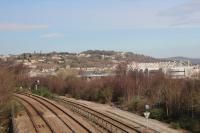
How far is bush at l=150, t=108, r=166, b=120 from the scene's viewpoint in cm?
4728

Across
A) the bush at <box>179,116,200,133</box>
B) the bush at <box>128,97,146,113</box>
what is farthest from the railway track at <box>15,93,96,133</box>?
the bush at <box>128,97,146,113</box>

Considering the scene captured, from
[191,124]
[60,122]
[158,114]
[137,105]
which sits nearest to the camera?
[191,124]

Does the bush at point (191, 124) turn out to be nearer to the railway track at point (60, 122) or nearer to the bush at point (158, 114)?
the bush at point (158, 114)

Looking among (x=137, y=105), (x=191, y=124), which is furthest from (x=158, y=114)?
(x=191, y=124)

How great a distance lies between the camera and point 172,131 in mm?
37531

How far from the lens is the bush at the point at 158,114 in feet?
155

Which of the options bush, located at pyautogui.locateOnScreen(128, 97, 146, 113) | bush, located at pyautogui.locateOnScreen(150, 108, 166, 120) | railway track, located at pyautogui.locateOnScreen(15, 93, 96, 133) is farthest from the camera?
bush, located at pyautogui.locateOnScreen(128, 97, 146, 113)

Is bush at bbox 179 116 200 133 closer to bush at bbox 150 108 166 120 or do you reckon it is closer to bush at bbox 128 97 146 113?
bush at bbox 150 108 166 120

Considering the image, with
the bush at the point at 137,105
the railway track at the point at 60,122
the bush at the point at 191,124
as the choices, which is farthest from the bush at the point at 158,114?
the railway track at the point at 60,122

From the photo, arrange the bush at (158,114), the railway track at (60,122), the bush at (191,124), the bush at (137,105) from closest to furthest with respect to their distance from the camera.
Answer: the railway track at (60,122)
the bush at (191,124)
the bush at (158,114)
the bush at (137,105)

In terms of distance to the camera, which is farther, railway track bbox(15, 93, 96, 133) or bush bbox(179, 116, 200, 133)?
bush bbox(179, 116, 200, 133)

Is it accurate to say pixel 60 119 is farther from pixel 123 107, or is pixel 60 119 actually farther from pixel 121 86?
Answer: pixel 121 86

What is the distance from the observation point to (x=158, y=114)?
156 feet

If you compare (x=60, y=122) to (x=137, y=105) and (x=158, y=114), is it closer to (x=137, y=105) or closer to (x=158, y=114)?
(x=158, y=114)
